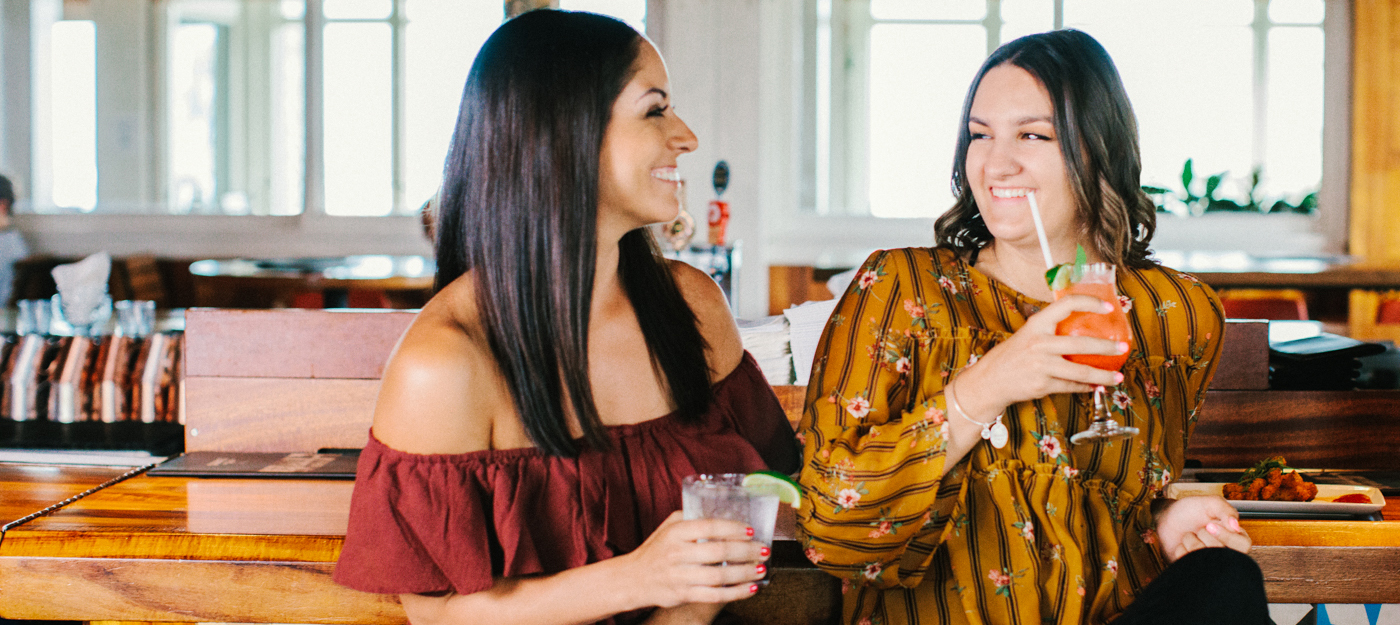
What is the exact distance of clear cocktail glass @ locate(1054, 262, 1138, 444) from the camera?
127 centimetres

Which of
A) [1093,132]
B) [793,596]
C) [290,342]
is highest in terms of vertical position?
[1093,132]

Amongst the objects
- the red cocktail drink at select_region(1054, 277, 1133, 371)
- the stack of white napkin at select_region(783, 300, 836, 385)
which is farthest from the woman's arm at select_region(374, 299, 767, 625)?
the stack of white napkin at select_region(783, 300, 836, 385)

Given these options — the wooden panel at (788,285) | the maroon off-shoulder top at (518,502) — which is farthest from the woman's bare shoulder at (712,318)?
the wooden panel at (788,285)

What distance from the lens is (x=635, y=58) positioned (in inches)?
51.3

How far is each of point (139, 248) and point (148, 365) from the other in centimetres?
393

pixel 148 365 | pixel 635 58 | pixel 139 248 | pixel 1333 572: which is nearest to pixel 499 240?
pixel 635 58

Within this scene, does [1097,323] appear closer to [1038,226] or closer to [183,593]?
[1038,226]

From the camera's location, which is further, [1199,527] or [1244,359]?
[1244,359]

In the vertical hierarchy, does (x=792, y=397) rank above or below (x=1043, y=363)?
below

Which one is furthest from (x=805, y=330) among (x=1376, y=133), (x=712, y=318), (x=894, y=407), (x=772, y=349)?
(x=1376, y=133)

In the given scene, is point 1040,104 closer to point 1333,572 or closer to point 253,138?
point 1333,572

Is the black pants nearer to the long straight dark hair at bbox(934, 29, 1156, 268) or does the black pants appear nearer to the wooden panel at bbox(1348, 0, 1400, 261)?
the long straight dark hair at bbox(934, 29, 1156, 268)

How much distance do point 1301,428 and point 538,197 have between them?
1886 mm

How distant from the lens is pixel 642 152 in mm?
1297
